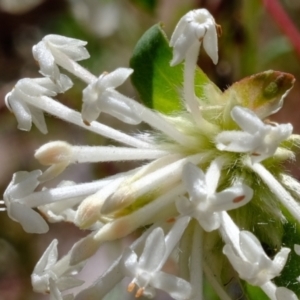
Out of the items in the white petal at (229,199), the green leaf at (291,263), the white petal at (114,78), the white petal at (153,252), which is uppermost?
the white petal at (114,78)

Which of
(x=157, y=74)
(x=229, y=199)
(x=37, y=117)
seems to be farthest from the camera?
(x=157, y=74)

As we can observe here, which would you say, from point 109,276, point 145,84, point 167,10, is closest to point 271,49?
point 167,10

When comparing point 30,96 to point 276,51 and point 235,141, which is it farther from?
point 276,51

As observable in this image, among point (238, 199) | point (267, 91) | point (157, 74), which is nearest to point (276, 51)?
point (157, 74)

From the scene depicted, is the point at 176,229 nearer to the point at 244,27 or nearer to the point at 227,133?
the point at 227,133

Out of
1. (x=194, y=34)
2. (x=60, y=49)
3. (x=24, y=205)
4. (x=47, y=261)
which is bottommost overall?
(x=47, y=261)

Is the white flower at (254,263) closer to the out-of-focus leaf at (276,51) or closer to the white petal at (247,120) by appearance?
the white petal at (247,120)

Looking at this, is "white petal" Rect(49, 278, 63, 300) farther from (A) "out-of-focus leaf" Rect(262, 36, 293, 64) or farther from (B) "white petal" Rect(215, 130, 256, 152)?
(A) "out-of-focus leaf" Rect(262, 36, 293, 64)

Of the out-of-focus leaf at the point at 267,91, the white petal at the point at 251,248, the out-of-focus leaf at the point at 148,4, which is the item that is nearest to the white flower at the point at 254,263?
the white petal at the point at 251,248

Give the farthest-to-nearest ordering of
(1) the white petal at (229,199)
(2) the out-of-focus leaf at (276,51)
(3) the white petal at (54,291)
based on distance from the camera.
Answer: (2) the out-of-focus leaf at (276,51) < (3) the white petal at (54,291) < (1) the white petal at (229,199)
